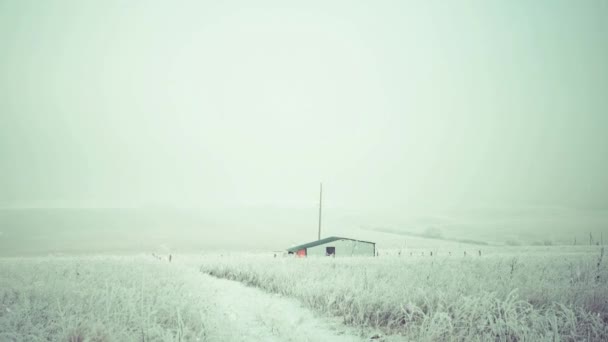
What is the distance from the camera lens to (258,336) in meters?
5.80

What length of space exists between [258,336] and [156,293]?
3.40m

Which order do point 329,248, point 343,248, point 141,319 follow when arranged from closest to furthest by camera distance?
point 141,319
point 329,248
point 343,248

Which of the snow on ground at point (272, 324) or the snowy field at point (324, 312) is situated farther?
the snow on ground at point (272, 324)

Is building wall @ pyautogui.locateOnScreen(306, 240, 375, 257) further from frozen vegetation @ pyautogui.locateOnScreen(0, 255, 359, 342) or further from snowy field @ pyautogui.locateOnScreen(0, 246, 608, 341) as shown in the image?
frozen vegetation @ pyautogui.locateOnScreen(0, 255, 359, 342)

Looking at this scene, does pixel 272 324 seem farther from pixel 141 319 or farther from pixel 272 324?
pixel 141 319

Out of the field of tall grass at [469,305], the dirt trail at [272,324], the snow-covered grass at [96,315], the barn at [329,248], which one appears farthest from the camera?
the barn at [329,248]

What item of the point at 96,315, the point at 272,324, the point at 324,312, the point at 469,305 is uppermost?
the point at 469,305

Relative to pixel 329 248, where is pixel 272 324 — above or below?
above

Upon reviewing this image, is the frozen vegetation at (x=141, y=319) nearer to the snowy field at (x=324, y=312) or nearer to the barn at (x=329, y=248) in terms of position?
the snowy field at (x=324, y=312)

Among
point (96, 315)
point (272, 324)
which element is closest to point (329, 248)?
point (272, 324)

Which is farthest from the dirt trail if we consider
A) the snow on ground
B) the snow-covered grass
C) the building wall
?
the building wall

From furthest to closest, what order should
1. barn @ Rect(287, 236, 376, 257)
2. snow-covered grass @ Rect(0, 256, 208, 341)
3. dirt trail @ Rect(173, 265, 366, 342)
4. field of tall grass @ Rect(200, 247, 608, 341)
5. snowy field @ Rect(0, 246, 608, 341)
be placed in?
barn @ Rect(287, 236, 376, 257)
dirt trail @ Rect(173, 265, 366, 342)
field of tall grass @ Rect(200, 247, 608, 341)
snowy field @ Rect(0, 246, 608, 341)
snow-covered grass @ Rect(0, 256, 208, 341)

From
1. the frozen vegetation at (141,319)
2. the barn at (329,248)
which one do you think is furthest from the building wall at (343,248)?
the frozen vegetation at (141,319)

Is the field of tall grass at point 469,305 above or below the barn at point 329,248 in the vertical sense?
above
